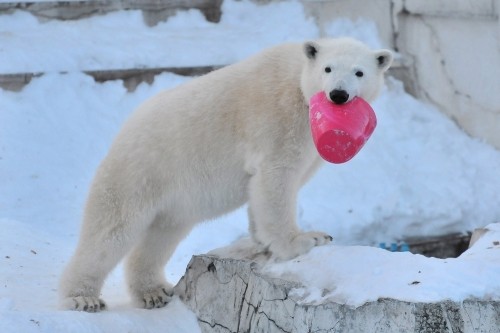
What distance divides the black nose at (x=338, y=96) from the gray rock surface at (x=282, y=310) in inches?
36.2

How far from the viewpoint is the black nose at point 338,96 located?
168 inches

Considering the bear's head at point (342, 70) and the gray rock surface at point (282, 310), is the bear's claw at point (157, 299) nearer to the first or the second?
the gray rock surface at point (282, 310)

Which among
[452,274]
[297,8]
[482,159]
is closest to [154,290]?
[452,274]

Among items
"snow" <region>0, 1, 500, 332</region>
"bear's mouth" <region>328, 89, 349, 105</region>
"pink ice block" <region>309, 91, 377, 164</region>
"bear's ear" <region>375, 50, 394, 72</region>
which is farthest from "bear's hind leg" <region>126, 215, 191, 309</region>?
"bear's ear" <region>375, 50, 394, 72</region>

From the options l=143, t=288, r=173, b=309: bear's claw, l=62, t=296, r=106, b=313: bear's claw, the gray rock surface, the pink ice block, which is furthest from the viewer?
l=143, t=288, r=173, b=309: bear's claw

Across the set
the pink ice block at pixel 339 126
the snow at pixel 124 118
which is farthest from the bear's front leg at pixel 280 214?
the snow at pixel 124 118

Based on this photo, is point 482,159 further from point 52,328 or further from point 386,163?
point 52,328

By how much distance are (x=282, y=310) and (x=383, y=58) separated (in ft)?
4.76

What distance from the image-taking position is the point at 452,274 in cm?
381

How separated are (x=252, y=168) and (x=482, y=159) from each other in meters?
4.21

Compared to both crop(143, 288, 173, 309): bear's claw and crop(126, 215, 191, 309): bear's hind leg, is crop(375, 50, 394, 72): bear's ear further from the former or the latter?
crop(143, 288, 173, 309): bear's claw

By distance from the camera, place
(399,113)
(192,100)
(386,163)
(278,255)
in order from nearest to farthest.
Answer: (278,255)
(192,100)
(386,163)
(399,113)

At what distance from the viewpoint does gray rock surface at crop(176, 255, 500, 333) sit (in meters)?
3.66

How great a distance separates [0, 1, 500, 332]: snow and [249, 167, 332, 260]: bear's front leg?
4.14 ft
